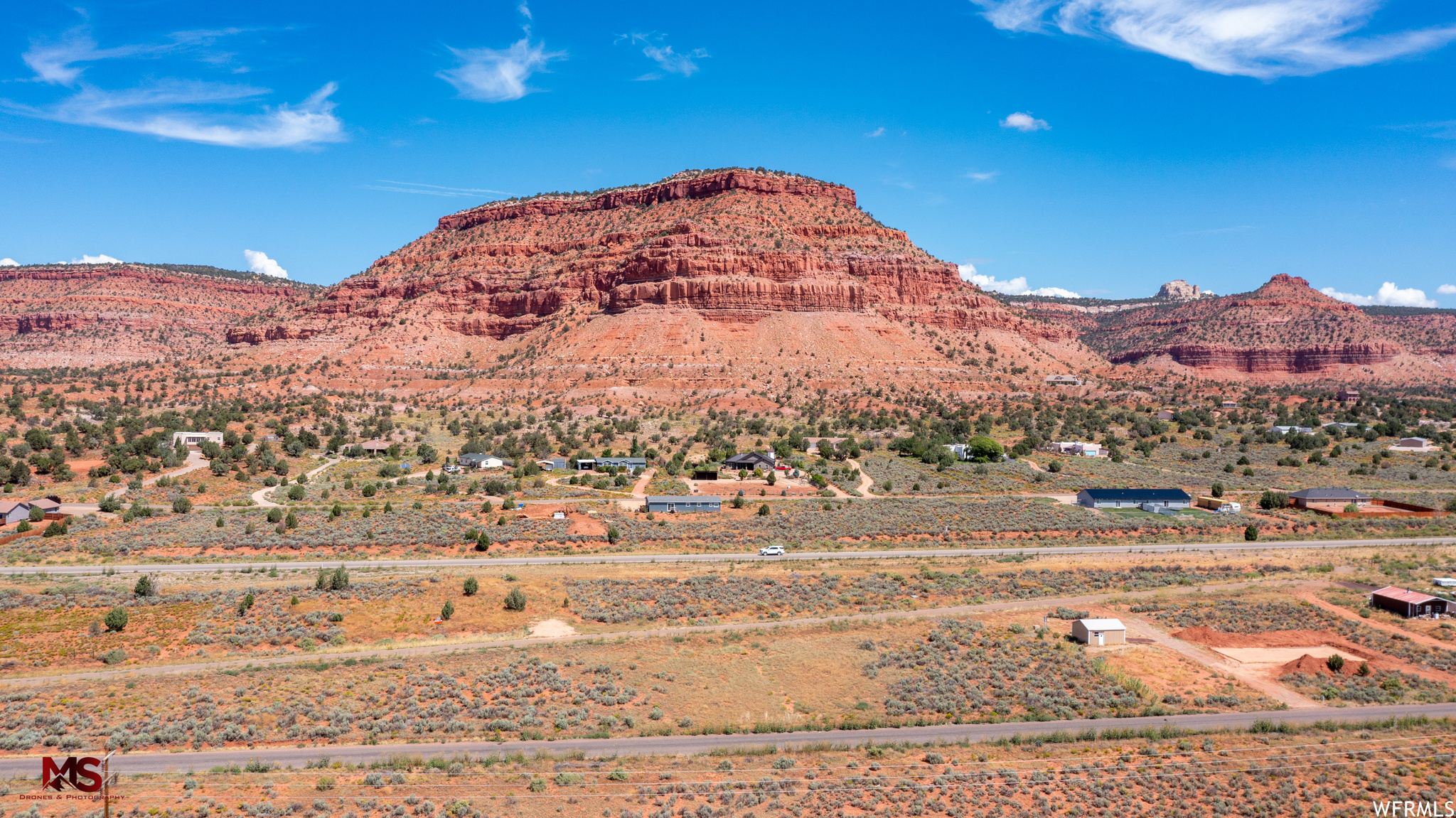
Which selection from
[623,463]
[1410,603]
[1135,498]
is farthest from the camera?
[623,463]

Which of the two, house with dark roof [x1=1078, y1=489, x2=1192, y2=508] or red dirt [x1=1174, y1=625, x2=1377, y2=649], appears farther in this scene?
house with dark roof [x1=1078, y1=489, x2=1192, y2=508]

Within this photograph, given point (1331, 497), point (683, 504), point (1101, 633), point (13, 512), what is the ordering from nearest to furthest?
point (1101, 633), point (13, 512), point (683, 504), point (1331, 497)

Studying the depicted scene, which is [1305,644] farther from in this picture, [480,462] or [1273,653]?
[480,462]

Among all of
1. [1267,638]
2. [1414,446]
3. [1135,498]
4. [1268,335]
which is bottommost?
[1267,638]

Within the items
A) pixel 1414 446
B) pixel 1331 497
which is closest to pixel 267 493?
pixel 1331 497

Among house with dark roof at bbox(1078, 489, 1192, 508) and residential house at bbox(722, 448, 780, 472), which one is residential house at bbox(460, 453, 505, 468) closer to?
residential house at bbox(722, 448, 780, 472)

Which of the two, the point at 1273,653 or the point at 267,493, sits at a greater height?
the point at 267,493

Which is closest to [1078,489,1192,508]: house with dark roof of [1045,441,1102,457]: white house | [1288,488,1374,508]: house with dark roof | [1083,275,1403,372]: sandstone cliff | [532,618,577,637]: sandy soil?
[1288,488,1374,508]: house with dark roof
